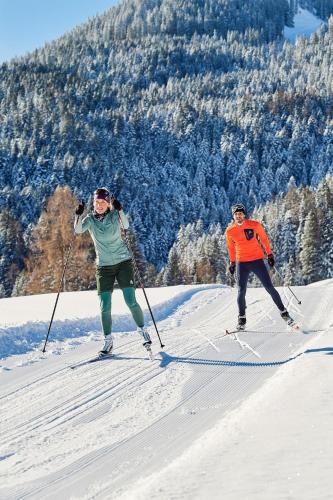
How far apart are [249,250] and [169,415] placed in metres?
4.68

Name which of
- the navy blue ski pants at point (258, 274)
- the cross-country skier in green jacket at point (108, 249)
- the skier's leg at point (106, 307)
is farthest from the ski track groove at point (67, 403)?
the navy blue ski pants at point (258, 274)

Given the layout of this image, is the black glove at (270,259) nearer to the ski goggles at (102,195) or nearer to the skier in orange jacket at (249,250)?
the skier in orange jacket at (249,250)

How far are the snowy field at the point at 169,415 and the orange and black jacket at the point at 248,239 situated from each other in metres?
1.35

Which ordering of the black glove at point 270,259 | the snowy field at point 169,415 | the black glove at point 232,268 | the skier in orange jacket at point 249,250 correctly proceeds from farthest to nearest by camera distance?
the black glove at point 232,268
the skier in orange jacket at point 249,250
the black glove at point 270,259
the snowy field at point 169,415

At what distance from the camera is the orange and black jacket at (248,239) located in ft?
29.1

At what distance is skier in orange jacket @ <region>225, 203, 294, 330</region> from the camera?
8836 mm

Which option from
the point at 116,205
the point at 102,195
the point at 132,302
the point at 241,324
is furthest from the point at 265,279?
the point at 102,195

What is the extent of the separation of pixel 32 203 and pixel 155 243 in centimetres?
4413

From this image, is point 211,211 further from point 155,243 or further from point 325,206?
point 325,206

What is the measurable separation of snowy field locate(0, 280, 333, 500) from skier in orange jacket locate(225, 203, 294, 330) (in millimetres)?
655

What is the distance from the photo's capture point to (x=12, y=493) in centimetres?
340

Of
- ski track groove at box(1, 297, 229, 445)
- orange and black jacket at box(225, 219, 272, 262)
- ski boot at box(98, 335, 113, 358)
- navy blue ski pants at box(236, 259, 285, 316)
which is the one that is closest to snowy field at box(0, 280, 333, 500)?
ski track groove at box(1, 297, 229, 445)

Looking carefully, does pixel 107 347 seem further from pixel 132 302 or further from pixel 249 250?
pixel 249 250

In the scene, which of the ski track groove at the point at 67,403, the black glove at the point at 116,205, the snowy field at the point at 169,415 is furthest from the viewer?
the black glove at the point at 116,205
